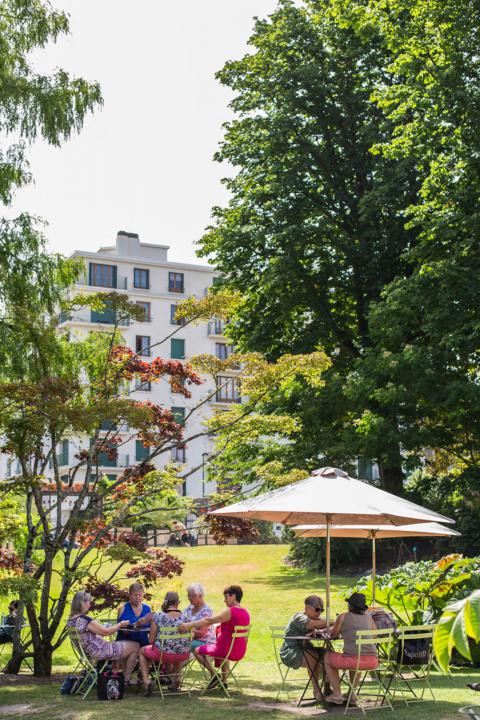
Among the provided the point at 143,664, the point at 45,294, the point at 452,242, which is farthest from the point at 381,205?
the point at 143,664

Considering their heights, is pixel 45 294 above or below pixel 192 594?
above

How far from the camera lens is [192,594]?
1141 cm

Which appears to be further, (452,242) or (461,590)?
(452,242)

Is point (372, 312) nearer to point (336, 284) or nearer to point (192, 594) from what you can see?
point (336, 284)

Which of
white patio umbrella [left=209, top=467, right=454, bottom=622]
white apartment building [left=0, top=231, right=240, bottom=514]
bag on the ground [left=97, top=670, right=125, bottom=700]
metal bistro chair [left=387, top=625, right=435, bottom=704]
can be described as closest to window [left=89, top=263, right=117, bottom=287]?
white apartment building [left=0, top=231, right=240, bottom=514]

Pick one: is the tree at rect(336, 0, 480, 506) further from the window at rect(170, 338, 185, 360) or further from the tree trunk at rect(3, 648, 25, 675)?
the window at rect(170, 338, 185, 360)

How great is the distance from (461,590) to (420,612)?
2.17 feet

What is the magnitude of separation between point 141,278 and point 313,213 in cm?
4271

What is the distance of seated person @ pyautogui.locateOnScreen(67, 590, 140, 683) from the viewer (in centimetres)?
1045

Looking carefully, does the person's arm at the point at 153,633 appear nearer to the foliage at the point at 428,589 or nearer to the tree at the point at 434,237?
the foliage at the point at 428,589

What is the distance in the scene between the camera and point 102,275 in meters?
66.6

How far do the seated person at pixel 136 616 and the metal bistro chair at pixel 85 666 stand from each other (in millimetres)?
460

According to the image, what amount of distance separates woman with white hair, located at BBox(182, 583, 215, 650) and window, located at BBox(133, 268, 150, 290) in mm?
57735

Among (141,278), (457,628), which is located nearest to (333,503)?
(457,628)
